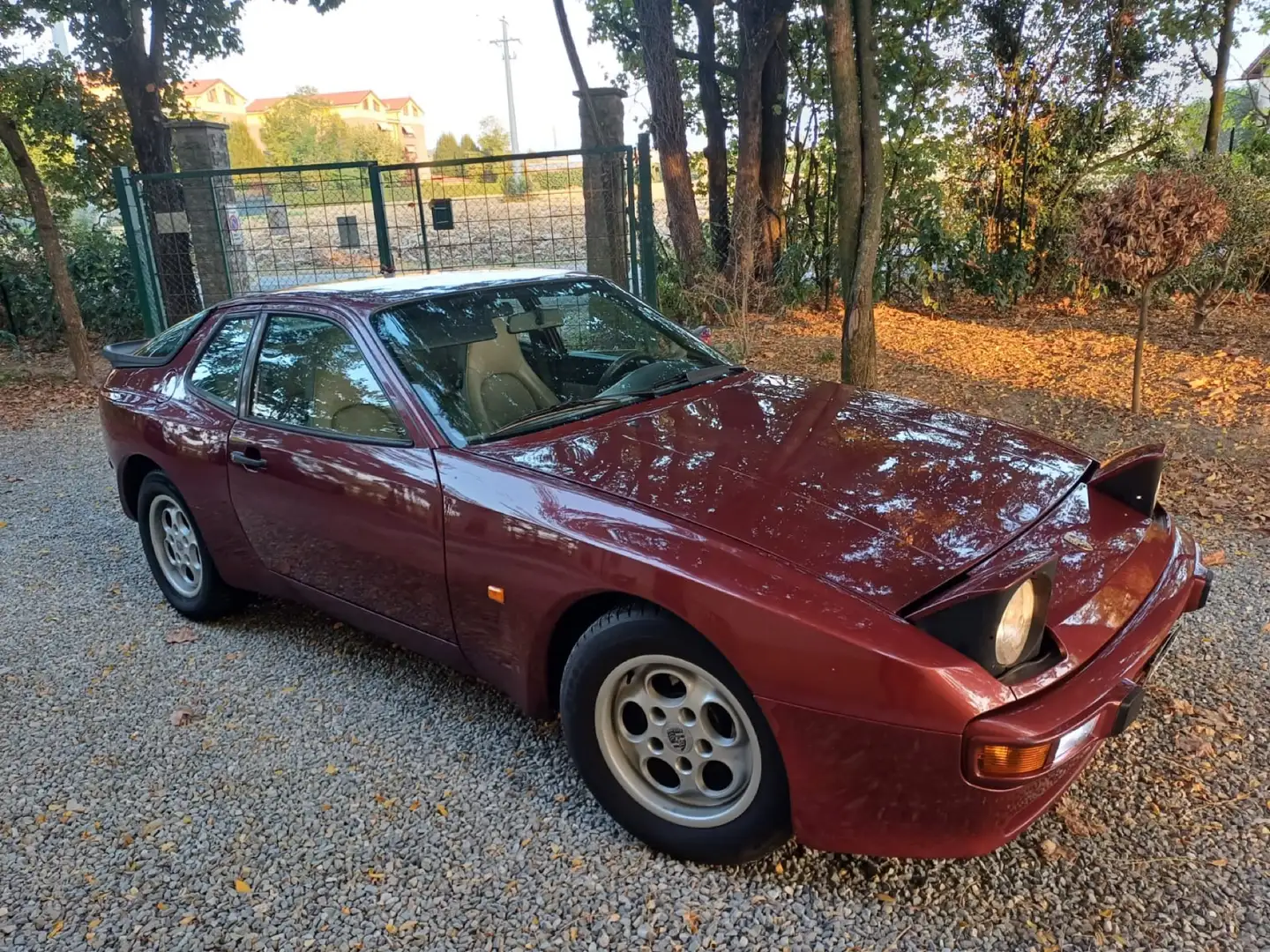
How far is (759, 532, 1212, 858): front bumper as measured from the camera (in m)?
1.87

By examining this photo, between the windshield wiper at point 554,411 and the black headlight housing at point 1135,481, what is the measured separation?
5.13 feet

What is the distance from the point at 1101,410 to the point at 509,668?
5.56m

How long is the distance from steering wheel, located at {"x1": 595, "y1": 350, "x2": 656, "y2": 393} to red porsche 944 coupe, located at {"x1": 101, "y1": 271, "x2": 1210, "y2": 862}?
0.03 feet

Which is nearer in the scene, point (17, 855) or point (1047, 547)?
point (1047, 547)

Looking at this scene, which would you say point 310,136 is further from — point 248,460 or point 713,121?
point 248,460

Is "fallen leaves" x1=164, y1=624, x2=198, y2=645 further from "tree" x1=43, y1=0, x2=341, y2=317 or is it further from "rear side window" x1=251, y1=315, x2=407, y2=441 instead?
"tree" x1=43, y1=0, x2=341, y2=317

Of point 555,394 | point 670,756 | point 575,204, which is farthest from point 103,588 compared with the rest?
point 575,204

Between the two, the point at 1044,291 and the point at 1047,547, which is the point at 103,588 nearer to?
the point at 1047,547

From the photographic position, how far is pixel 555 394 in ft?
10.6

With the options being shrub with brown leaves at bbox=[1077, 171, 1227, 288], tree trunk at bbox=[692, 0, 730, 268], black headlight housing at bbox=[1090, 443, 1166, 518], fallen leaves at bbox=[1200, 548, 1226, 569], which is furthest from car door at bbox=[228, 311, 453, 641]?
tree trunk at bbox=[692, 0, 730, 268]

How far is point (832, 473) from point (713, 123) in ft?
36.3

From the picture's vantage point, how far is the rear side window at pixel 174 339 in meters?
3.99

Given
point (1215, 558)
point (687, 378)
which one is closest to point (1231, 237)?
point (1215, 558)

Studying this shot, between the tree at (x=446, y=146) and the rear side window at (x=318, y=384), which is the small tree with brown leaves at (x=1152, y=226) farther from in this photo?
the tree at (x=446, y=146)
